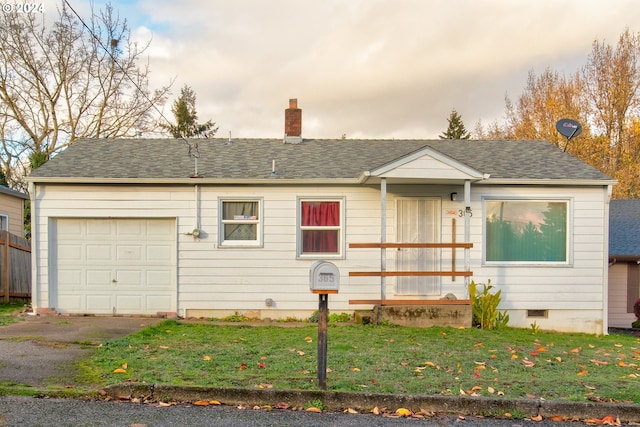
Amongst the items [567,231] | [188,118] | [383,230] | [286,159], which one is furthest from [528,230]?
[188,118]

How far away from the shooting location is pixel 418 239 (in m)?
12.9

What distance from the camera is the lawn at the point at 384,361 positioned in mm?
6588

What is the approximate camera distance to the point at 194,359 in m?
7.88

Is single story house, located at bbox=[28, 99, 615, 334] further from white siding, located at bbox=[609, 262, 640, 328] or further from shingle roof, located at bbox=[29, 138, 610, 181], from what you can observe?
white siding, located at bbox=[609, 262, 640, 328]

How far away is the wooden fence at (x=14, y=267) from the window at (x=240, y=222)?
267 inches

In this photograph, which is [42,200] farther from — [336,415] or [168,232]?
[336,415]

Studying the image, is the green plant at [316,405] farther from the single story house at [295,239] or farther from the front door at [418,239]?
the front door at [418,239]

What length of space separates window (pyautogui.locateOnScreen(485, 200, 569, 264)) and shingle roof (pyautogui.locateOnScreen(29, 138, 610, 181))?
2.24 feet

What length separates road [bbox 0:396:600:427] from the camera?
17.4 feet

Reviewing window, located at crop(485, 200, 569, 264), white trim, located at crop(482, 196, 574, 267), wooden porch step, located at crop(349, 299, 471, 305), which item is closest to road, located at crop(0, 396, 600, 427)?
wooden porch step, located at crop(349, 299, 471, 305)

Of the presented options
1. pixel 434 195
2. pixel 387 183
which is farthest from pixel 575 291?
pixel 387 183

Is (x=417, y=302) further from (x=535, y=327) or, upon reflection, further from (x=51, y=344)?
(x=51, y=344)

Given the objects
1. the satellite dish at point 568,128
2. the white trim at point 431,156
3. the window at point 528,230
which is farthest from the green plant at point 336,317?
the satellite dish at point 568,128

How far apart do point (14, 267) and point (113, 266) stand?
5.15 m
